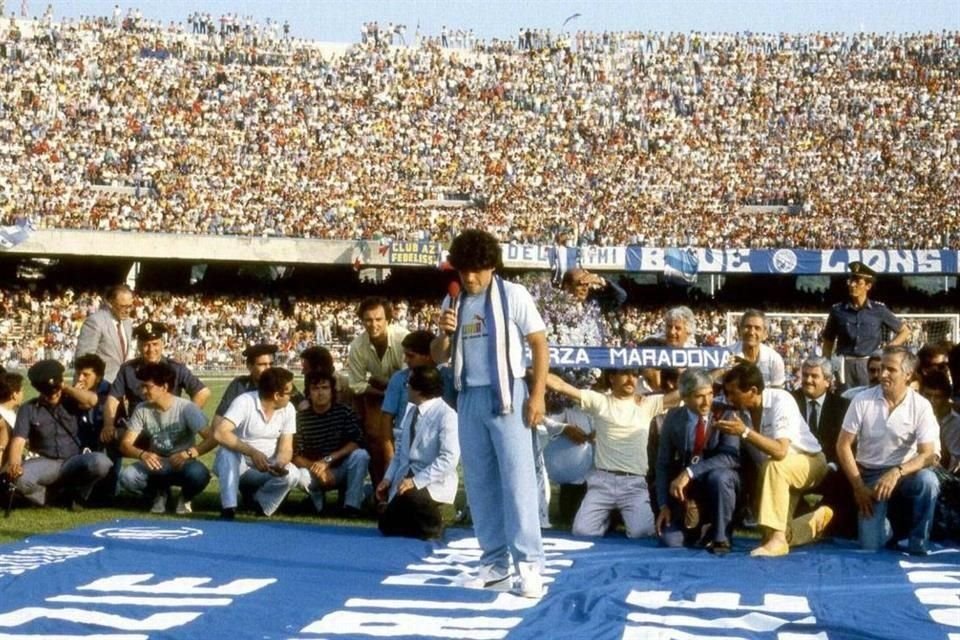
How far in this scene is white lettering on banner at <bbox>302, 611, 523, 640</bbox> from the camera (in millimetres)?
5934

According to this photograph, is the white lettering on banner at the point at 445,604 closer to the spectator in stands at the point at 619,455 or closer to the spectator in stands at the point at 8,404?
the spectator in stands at the point at 619,455

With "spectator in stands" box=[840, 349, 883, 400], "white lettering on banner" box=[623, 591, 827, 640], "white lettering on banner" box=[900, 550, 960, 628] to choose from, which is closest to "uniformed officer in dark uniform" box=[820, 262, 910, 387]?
"spectator in stands" box=[840, 349, 883, 400]

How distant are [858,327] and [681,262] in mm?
29364

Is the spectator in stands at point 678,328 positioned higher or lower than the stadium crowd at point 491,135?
lower

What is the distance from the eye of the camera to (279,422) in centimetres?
998

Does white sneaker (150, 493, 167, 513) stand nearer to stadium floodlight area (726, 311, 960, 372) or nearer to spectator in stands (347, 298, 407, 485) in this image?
spectator in stands (347, 298, 407, 485)

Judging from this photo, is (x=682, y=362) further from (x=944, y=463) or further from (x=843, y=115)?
(x=843, y=115)

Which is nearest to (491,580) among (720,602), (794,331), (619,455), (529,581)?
(529,581)

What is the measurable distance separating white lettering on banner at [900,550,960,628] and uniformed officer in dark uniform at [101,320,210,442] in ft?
18.0

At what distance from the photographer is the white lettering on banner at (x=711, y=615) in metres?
6.06

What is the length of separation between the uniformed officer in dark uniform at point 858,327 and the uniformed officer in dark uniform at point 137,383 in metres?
4.98

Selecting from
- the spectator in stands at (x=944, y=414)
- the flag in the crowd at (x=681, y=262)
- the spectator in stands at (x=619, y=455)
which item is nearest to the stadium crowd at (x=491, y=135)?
the flag in the crowd at (x=681, y=262)

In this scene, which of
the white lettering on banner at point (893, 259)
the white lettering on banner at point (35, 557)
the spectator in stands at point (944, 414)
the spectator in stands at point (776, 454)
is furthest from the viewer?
the white lettering on banner at point (893, 259)

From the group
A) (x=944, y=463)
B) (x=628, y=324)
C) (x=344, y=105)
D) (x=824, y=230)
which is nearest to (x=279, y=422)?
(x=944, y=463)
